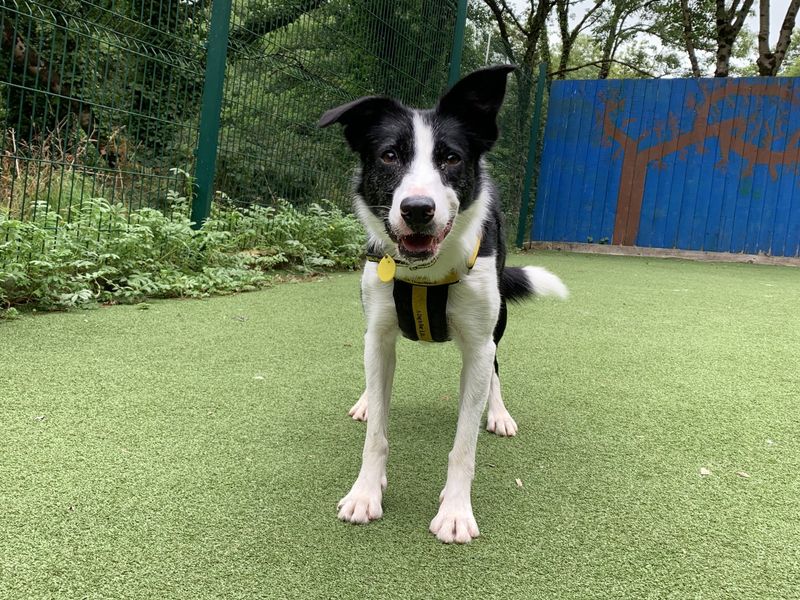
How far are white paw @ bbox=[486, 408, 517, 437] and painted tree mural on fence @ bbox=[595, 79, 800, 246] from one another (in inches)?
305

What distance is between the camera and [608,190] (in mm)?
9250

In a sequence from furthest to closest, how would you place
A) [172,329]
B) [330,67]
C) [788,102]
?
[788,102], [330,67], [172,329]

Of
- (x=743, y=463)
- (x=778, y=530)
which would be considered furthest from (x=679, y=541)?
(x=743, y=463)

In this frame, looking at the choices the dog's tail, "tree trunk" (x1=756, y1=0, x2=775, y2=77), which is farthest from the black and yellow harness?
"tree trunk" (x1=756, y1=0, x2=775, y2=77)

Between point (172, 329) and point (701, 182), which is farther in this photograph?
point (701, 182)

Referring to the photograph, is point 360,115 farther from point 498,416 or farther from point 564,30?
point 564,30

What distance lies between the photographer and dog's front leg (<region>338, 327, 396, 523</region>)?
1540 millimetres

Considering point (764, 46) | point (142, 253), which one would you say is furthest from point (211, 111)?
point (764, 46)

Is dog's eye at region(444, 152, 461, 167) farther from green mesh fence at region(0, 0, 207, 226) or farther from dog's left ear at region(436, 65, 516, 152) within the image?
green mesh fence at region(0, 0, 207, 226)

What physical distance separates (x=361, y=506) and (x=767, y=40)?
1413cm

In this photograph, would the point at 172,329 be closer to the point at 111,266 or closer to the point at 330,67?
the point at 111,266

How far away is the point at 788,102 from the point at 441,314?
903 centimetres

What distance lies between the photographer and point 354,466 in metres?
1.87

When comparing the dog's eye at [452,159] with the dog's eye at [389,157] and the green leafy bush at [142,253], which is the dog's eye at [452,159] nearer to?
the dog's eye at [389,157]
